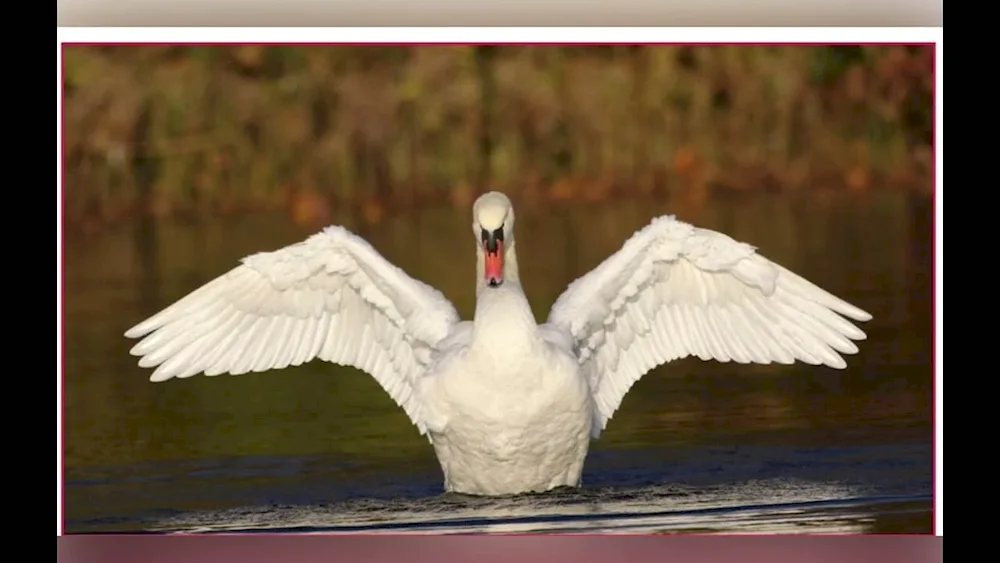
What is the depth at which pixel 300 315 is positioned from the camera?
38.5 ft

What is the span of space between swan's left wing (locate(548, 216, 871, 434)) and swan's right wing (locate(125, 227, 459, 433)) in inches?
29.8

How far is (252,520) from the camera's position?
1138 centimetres

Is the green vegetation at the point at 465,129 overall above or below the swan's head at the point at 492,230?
above

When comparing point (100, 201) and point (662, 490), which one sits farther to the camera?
point (100, 201)

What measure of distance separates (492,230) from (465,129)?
5.30m

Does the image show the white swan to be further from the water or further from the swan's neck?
the water

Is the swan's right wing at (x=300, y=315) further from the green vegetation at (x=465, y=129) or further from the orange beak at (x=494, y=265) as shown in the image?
the green vegetation at (x=465, y=129)

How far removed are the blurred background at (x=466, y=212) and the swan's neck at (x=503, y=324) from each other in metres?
1.19

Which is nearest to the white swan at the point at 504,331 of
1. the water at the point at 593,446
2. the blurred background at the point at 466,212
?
the water at the point at 593,446

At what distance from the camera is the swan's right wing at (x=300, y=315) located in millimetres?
11375

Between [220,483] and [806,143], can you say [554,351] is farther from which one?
[806,143]

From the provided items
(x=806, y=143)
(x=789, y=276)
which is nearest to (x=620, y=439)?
(x=789, y=276)

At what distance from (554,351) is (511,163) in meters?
5.24

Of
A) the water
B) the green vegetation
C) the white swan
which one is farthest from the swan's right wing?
the green vegetation
